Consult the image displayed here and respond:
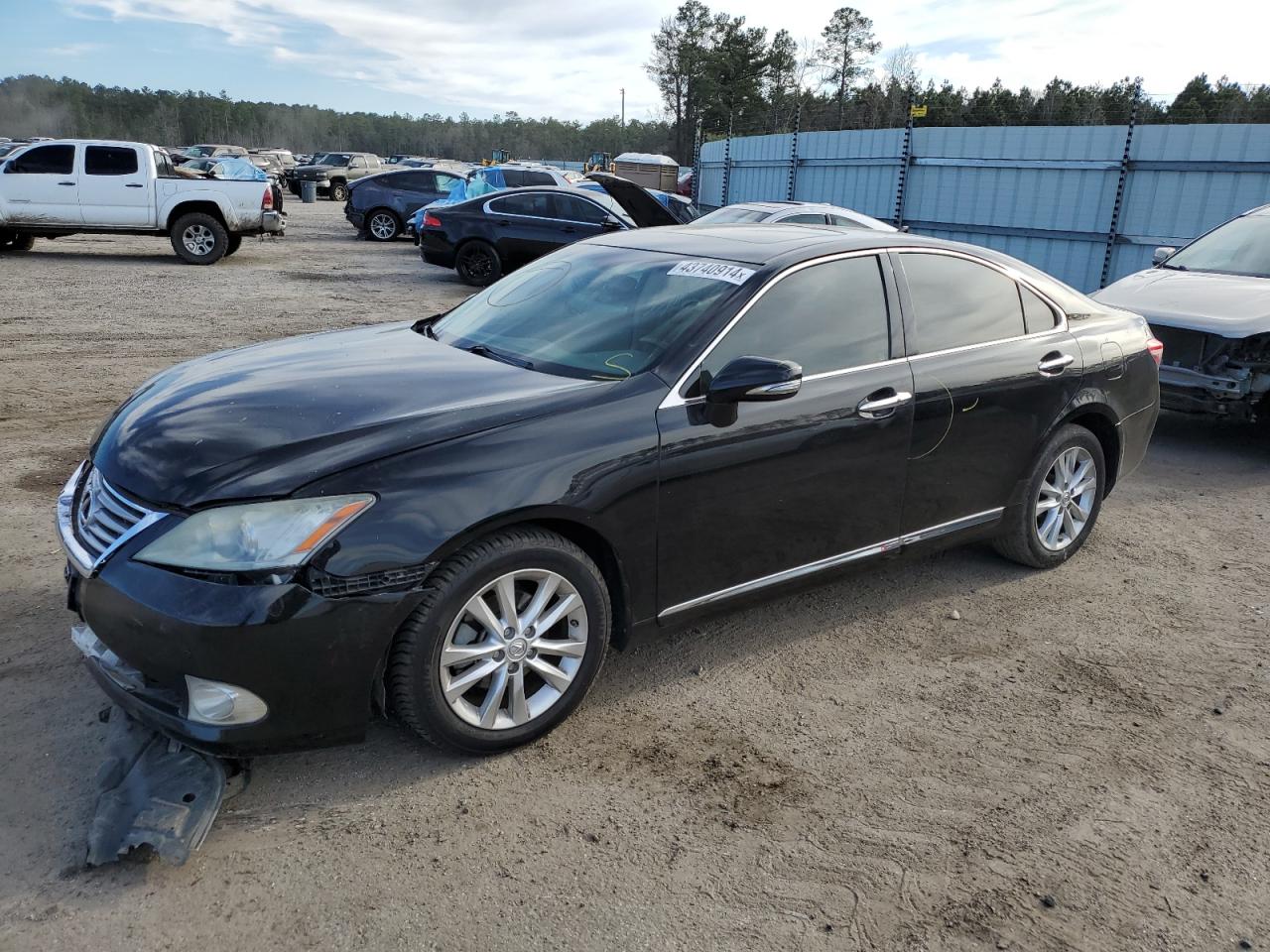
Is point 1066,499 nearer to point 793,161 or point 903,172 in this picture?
point 903,172

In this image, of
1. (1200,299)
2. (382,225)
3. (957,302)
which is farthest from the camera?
(382,225)

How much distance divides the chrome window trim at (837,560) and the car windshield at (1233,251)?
15.9 ft

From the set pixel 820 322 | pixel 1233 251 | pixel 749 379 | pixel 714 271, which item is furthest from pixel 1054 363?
pixel 1233 251

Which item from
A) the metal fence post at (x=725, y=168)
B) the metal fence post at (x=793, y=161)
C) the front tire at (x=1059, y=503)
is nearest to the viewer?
the front tire at (x=1059, y=503)

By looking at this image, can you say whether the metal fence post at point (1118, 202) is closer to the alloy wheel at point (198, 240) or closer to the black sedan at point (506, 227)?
the black sedan at point (506, 227)

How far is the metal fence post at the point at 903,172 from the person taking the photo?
53.8 ft

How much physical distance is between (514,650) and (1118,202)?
13.1 meters

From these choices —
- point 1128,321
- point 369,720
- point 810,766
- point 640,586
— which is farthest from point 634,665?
point 1128,321

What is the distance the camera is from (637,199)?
452 inches

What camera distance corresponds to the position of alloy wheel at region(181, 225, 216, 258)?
16.0 m

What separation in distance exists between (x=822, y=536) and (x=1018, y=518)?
1363mm

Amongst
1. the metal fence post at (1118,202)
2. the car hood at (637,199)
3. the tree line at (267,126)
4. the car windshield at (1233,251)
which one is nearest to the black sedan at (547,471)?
the car windshield at (1233,251)

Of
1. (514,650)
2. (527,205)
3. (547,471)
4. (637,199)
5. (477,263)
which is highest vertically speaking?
(637,199)

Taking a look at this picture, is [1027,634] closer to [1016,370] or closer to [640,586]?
[1016,370]
